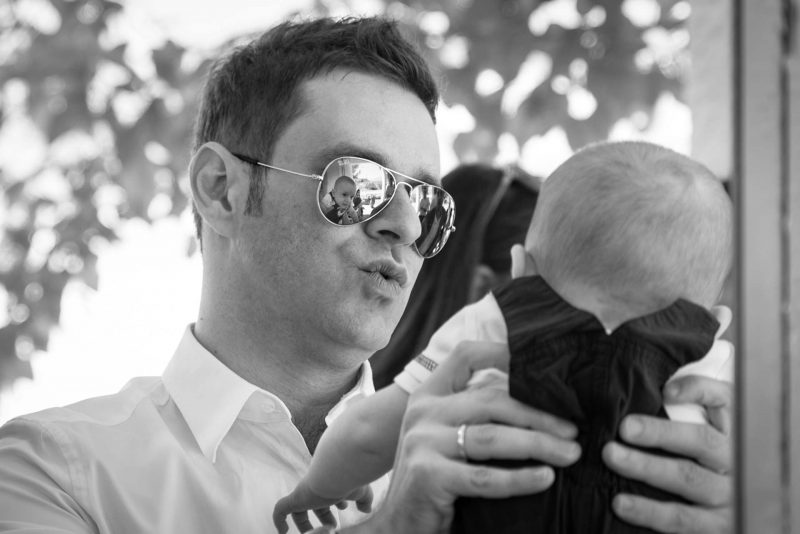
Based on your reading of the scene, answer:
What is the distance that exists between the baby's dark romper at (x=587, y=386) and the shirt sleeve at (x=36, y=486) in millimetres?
902

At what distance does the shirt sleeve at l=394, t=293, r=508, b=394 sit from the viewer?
4.98 feet

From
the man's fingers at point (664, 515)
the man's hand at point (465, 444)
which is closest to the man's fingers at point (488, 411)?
the man's hand at point (465, 444)

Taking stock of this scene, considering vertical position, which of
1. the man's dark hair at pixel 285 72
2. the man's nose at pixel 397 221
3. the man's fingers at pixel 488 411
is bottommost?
the man's fingers at pixel 488 411

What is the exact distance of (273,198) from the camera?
246cm

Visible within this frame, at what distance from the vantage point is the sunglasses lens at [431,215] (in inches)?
95.7

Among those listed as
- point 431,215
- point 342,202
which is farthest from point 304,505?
point 431,215

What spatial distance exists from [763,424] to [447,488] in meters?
0.73

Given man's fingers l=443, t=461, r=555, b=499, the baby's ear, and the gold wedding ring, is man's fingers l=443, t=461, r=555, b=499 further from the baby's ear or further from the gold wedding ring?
the baby's ear

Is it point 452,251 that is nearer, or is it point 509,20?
point 452,251

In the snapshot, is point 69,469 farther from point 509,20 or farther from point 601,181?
point 509,20

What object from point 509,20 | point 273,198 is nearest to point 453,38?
point 509,20

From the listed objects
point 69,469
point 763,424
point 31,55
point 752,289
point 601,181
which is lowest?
point 69,469

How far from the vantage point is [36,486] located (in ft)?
6.35

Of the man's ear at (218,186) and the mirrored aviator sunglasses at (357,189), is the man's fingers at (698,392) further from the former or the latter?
the man's ear at (218,186)
